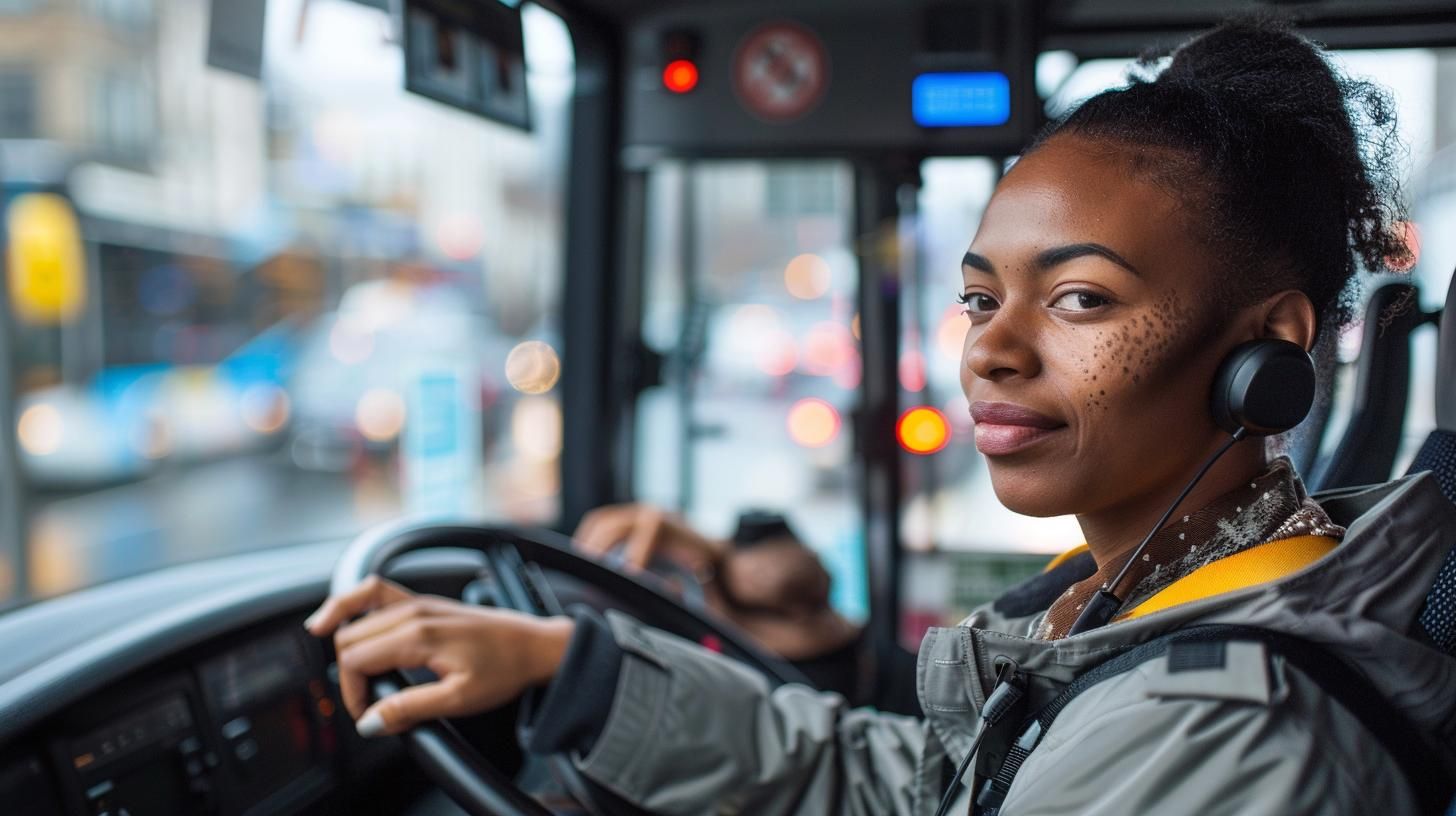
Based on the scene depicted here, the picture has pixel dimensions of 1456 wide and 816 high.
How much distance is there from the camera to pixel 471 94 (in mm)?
1864

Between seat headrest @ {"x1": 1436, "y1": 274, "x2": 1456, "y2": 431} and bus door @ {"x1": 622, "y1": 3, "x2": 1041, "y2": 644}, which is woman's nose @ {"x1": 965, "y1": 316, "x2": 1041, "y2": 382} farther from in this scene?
bus door @ {"x1": 622, "y1": 3, "x2": 1041, "y2": 644}

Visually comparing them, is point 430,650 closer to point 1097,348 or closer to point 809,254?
point 1097,348

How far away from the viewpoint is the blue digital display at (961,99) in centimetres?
250

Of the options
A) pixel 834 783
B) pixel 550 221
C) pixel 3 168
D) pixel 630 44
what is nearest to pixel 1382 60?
pixel 834 783

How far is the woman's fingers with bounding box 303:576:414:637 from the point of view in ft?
3.57

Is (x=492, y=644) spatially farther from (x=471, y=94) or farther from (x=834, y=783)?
→ (x=471, y=94)

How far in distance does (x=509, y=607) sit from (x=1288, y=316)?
90 cm

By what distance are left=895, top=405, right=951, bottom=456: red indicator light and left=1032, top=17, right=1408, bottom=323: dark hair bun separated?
1.88 m

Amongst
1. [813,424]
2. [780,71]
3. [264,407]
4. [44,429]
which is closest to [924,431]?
[813,424]

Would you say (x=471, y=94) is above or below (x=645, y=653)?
above

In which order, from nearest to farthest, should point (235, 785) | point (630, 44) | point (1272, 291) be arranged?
point (1272, 291), point (235, 785), point (630, 44)

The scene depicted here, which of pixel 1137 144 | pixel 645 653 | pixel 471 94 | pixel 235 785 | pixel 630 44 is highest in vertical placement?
pixel 630 44

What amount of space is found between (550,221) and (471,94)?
100 centimetres

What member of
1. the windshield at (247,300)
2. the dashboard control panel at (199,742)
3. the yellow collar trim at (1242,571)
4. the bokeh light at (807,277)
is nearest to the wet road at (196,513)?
the windshield at (247,300)
